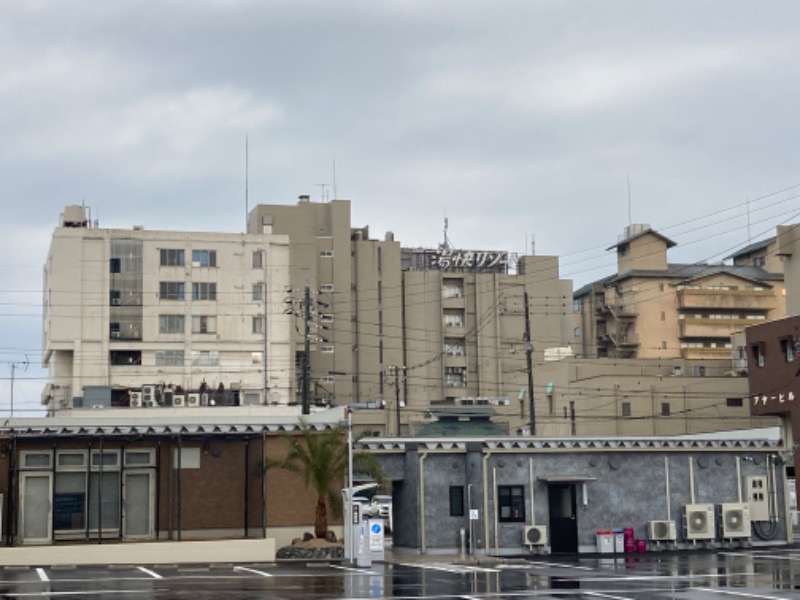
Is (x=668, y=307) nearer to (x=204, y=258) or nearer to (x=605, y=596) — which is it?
(x=204, y=258)

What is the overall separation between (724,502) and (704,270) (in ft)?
306

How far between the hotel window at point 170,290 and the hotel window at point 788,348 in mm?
55012

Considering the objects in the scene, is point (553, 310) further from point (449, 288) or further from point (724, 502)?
point (724, 502)

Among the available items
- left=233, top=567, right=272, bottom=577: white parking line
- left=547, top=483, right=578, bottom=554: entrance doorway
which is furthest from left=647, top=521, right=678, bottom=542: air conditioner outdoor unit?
left=233, top=567, right=272, bottom=577: white parking line

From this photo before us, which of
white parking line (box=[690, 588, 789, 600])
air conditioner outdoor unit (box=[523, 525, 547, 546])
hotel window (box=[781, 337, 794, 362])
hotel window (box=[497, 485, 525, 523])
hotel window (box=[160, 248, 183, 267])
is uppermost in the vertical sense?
hotel window (box=[160, 248, 183, 267])

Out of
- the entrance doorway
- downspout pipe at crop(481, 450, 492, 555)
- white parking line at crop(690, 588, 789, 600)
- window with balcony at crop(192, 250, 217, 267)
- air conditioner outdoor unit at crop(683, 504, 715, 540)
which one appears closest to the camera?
white parking line at crop(690, 588, 789, 600)

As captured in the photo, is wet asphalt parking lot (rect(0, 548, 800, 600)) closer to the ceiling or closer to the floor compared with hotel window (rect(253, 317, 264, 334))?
closer to the floor

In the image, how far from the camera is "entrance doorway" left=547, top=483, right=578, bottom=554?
5066cm

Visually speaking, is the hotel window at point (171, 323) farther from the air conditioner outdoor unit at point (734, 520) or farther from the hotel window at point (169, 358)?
the air conditioner outdoor unit at point (734, 520)

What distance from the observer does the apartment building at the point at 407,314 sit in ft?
412

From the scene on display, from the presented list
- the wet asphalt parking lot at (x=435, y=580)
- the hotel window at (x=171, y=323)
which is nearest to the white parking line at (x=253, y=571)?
the wet asphalt parking lot at (x=435, y=580)

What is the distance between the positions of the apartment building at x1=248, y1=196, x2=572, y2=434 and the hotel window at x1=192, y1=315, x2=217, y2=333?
11.9 meters

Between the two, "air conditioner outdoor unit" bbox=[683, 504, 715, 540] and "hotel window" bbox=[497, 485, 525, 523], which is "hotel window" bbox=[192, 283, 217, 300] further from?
"air conditioner outdoor unit" bbox=[683, 504, 715, 540]

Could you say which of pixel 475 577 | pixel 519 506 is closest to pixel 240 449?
pixel 519 506
